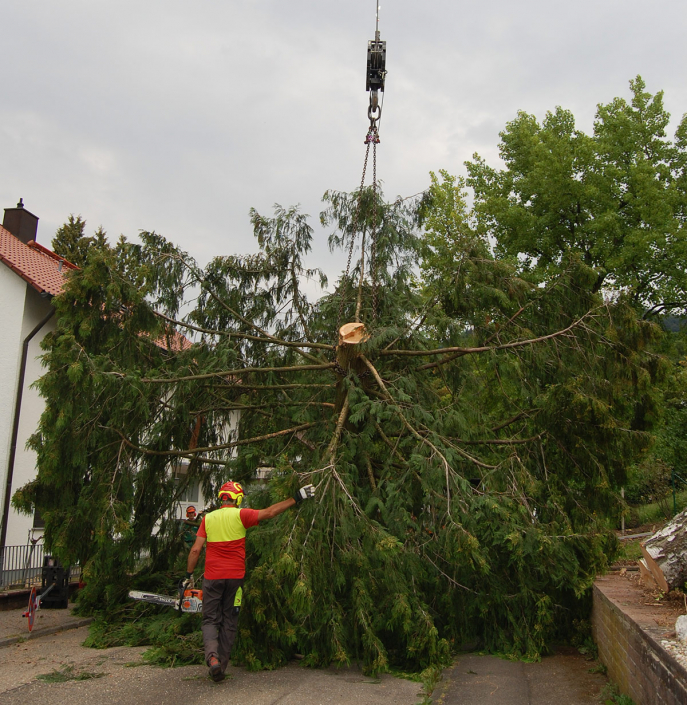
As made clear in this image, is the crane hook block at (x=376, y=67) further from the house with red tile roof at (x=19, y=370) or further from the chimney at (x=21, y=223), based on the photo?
the chimney at (x=21, y=223)

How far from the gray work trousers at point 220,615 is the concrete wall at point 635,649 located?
2873 mm

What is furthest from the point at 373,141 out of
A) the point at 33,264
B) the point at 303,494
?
the point at 33,264

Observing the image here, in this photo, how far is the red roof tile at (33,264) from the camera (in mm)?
12812

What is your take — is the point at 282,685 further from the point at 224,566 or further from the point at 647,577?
the point at 647,577

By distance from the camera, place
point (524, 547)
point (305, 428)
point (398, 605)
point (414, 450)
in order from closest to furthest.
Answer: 1. point (398, 605)
2. point (524, 547)
3. point (414, 450)
4. point (305, 428)

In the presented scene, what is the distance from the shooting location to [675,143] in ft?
57.4

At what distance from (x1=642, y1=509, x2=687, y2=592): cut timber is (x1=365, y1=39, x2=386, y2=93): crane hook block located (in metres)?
7.09

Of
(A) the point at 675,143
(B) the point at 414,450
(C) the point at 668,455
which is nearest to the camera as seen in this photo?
(B) the point at 414,450

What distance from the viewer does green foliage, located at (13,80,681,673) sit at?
585cm

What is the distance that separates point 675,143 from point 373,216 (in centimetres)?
1205

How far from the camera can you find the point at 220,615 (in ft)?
17.5

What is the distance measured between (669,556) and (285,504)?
286 centimetres

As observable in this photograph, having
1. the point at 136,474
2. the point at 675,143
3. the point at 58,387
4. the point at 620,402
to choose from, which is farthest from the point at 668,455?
the point at 58,387

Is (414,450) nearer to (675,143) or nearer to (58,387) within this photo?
(58,387)
